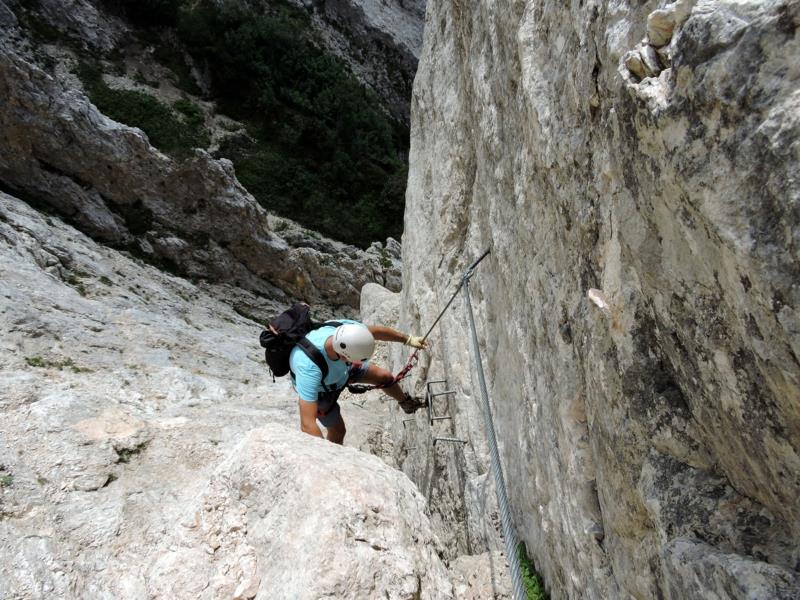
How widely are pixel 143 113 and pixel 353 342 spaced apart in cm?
2630

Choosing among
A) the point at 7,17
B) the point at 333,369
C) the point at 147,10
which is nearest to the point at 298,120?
the point at 147,10

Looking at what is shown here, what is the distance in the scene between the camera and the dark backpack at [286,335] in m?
5.74

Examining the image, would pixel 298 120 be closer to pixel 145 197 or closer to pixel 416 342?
pixel 145 197

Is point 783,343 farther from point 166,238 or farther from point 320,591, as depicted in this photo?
point 166,238

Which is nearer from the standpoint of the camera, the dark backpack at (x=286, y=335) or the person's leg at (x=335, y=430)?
the dark backpack at (x=286, y=335)

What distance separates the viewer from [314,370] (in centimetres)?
555

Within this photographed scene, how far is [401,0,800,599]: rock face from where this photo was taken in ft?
4.76

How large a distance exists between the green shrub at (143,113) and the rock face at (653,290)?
82.5 feet

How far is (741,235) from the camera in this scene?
4.82ft

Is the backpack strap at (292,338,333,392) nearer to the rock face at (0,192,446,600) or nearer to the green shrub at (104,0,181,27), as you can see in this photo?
the rock face at (0,192,446,600)

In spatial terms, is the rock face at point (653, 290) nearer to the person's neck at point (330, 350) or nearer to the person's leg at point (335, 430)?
the person's neck at point (330, 350)

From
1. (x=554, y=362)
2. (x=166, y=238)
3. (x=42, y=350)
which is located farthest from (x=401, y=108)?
(x=554, y=362)

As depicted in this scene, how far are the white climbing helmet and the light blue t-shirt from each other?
0.12 meters

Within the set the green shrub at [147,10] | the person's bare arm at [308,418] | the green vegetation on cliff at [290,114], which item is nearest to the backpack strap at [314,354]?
the person's bare arm at [308,418]
